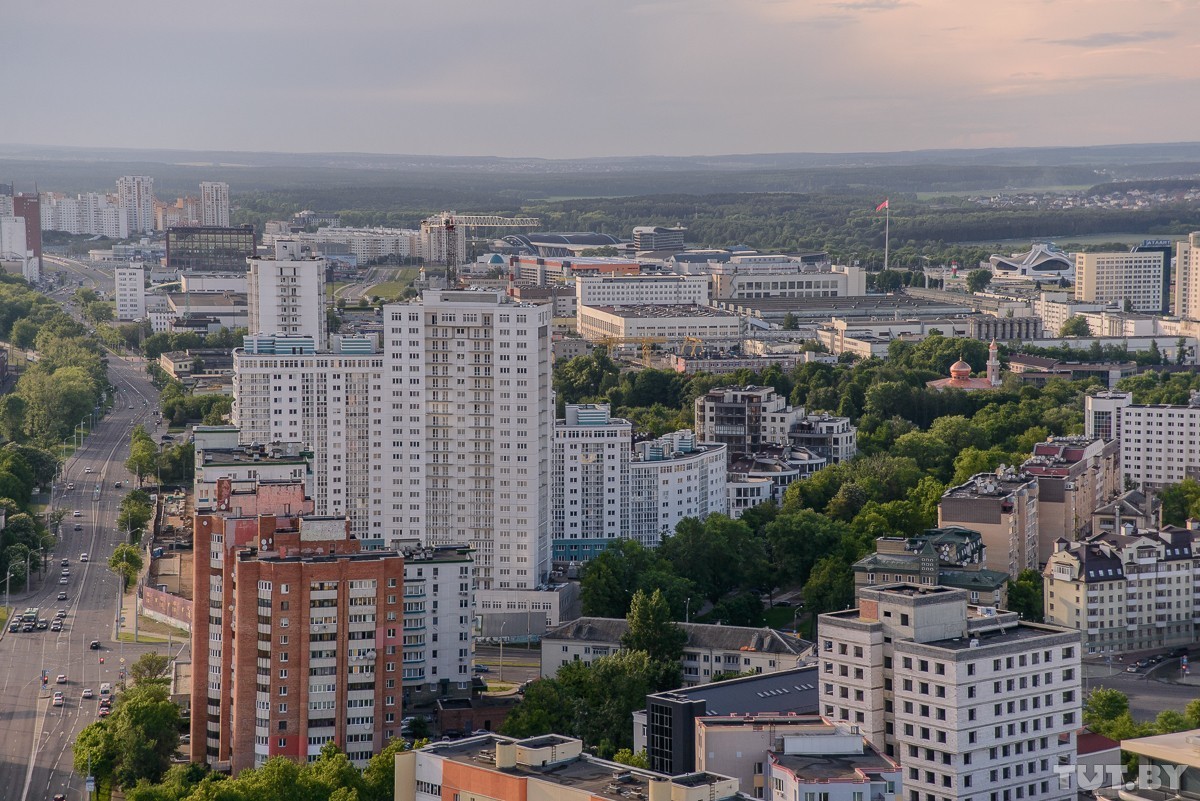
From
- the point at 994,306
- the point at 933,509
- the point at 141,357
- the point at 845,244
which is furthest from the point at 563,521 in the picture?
the point at 845,244

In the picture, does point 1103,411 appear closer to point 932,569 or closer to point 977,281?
point 932,569

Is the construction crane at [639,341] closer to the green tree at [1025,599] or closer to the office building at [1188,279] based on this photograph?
the office building at [1188,279]

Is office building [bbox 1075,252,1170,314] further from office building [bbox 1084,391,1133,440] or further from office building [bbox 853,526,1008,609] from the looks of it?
office building [bbox 853,526,1008,609]

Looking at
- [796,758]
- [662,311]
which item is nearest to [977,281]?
[662,311]

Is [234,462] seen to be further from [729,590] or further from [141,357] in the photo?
[141,357]

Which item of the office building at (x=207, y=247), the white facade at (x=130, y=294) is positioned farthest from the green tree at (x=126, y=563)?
the office building at (x=207, y=247)

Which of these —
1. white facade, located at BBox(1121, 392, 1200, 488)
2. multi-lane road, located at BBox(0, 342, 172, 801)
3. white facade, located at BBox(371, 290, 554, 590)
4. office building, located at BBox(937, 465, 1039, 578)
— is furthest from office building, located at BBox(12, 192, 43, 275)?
office building, located at BBox(937, 465, 1039, 578)
